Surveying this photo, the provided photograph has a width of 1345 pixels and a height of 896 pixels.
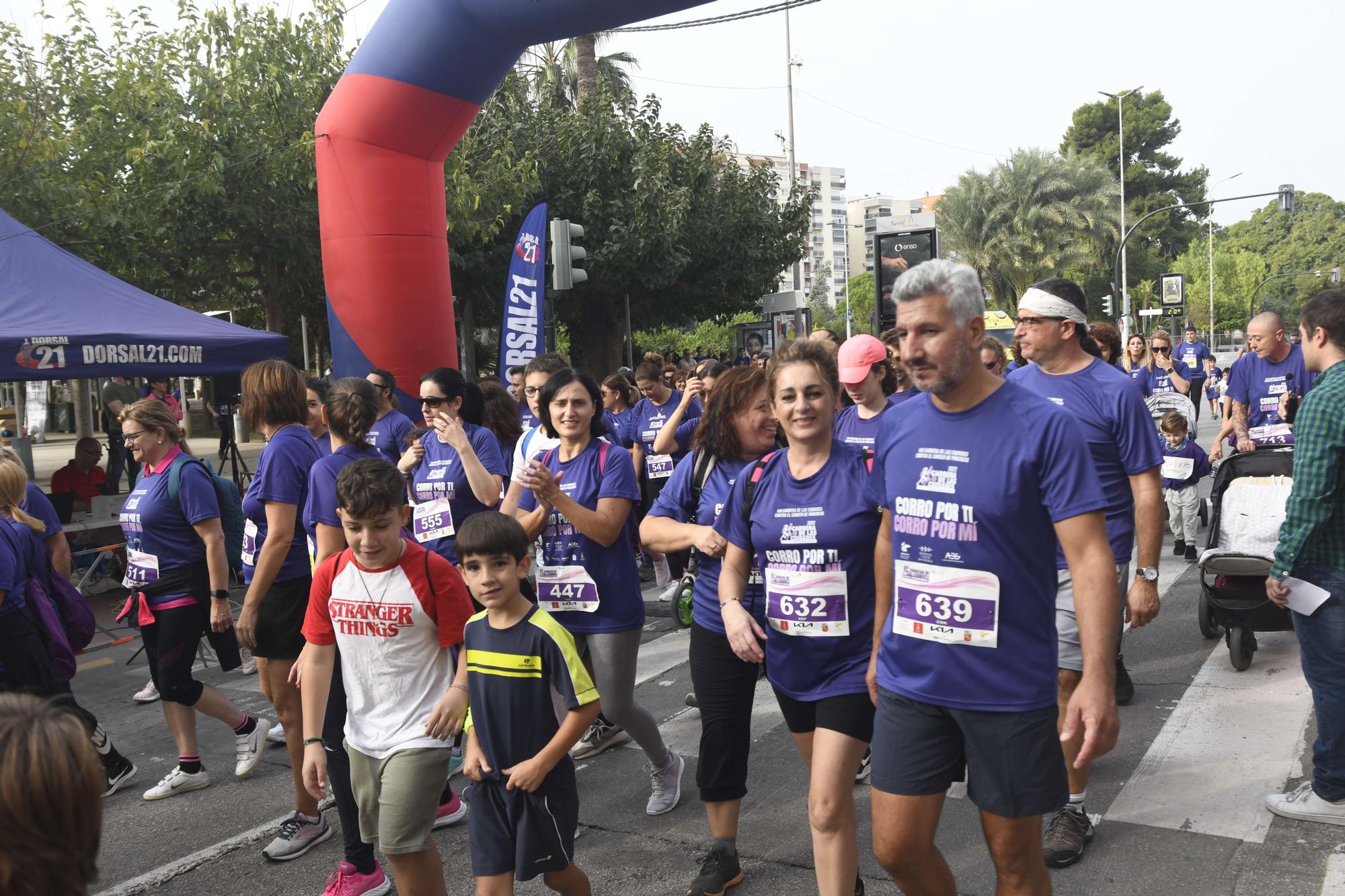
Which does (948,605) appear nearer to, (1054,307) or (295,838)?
(1054,307)

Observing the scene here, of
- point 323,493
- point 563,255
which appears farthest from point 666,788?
point 563,255

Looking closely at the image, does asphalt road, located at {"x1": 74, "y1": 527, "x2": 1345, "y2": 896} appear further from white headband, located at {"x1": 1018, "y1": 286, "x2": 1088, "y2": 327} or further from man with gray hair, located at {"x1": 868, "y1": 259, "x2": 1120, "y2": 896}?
white headband, located at {"x1": 1018, "y1": 286, "x2": 1088, "y2": 327}

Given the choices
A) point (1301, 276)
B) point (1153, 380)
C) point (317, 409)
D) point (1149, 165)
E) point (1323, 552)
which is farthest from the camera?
point (1301, 276)

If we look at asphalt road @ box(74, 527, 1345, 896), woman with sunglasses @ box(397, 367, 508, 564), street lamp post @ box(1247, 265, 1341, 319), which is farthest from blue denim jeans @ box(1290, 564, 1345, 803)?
street lamp post @ box(1247, 265, 1341, 319)

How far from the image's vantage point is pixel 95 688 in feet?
23.1

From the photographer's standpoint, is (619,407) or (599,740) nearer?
(599,740)

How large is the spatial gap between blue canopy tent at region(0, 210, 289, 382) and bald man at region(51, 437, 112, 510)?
2606 mm

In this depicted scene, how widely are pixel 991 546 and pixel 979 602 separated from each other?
14cm

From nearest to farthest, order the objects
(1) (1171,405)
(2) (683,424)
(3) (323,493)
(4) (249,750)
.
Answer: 1. (3) (323,493)
2. (4) (249,750)
3. (2) (683,424)
4. (1) (1171,405)

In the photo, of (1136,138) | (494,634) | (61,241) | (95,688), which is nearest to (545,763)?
(494,634)

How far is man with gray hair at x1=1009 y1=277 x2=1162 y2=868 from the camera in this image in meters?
3.85

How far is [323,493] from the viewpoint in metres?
4.27

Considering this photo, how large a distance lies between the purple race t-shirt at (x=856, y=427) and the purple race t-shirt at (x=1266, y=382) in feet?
16.4

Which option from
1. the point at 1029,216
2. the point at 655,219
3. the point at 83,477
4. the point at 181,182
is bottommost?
the point at 83,477
